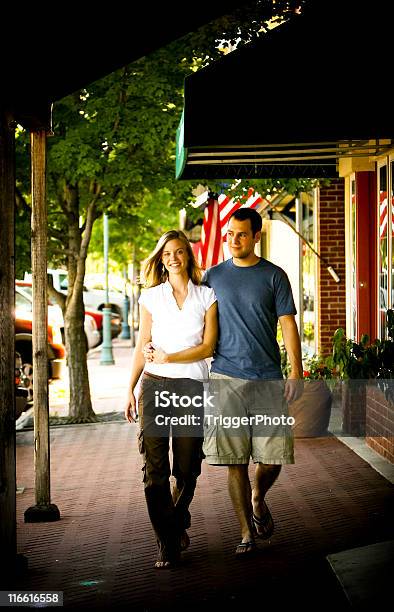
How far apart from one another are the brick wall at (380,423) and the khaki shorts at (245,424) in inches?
101

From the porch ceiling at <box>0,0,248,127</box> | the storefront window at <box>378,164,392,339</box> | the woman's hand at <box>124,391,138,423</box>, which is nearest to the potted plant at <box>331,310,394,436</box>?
the storefront window at <box>378,164,392,339</box>

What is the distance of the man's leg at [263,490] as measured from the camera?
6.92 metres

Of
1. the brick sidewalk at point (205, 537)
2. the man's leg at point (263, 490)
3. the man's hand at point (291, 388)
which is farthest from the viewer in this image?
the man's leg at point (263, 490)

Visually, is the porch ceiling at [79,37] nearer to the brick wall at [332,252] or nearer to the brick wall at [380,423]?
the brick wall at [380,423]

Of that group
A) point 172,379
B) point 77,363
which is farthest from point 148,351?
point 77,363

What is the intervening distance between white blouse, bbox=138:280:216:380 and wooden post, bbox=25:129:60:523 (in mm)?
1633

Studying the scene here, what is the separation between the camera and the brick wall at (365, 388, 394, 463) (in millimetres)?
9570

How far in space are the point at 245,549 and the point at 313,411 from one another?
5134mm

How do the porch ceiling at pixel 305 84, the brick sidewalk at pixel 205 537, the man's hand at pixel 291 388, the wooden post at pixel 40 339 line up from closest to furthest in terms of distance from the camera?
the brick sidewalk at pixel 205 537 < the man's hand at pixel 291 388 < the porch ceiling at pixel 305 84 < the wooden post at pixel 40 339

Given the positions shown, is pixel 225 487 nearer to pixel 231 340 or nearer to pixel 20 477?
pixel 20 477

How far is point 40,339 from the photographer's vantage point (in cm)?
829

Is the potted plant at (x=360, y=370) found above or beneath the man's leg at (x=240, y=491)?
above

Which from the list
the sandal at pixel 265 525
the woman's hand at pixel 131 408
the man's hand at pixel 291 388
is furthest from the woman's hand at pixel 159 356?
the sandal at pixel 265 525

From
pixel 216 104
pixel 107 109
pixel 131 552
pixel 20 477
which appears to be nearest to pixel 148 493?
pixel 131 552
